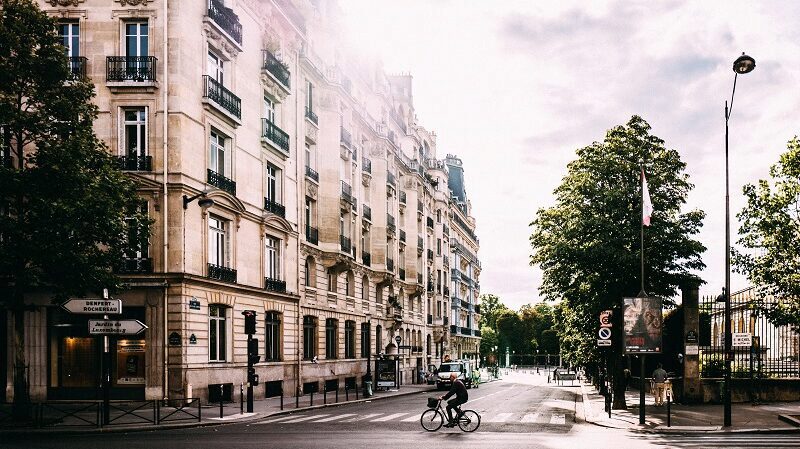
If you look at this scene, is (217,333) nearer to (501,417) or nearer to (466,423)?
(501,417)

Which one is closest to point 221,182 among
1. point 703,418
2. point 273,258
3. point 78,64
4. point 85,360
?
point 78,64

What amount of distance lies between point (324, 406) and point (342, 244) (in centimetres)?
1935

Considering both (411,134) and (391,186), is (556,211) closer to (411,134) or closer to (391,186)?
(391,186)

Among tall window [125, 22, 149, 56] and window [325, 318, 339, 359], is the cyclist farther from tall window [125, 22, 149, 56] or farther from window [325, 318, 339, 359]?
window [325, 318, 339, 359]

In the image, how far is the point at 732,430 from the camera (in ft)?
79.8

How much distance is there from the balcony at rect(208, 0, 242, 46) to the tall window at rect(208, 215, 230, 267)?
857 centimetres

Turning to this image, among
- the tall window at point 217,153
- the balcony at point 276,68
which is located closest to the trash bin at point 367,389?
the tall window at point 217,153

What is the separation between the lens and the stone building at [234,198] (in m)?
33.2

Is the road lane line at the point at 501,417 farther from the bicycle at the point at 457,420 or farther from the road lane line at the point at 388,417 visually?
the road lane line at the point at 388,417

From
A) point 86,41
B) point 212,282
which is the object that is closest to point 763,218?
point 212,282

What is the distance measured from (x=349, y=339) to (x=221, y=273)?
21999mm

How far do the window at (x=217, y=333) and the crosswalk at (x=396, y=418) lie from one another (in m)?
6.23

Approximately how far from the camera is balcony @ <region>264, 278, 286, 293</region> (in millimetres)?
42928

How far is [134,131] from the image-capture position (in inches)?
1335
